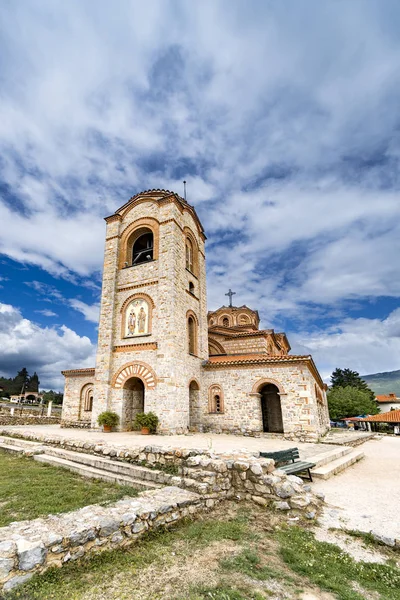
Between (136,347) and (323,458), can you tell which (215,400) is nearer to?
(136,347)

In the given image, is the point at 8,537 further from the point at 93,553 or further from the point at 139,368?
the point at 139,368

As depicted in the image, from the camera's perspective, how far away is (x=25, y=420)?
21.4m

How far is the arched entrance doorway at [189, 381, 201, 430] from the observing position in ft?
53.0

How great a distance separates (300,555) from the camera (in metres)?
3.72

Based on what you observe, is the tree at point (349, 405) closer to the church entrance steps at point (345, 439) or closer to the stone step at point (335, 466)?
the church entrance steps at point (345, 439)

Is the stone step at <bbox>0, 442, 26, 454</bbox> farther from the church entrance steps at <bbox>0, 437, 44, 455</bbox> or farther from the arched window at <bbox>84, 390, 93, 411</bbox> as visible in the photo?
the arched window at <bbox>84, 390, 93, 411</bbox>

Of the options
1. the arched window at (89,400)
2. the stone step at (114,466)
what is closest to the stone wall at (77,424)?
the arched window at (89,400)

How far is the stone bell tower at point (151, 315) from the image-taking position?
1448 centimetres

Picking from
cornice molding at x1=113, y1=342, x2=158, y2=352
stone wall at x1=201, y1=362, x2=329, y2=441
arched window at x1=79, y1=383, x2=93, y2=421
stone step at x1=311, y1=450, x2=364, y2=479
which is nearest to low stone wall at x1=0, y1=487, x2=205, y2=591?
stone step at x1=311, y1=450, x2=364, y2=479

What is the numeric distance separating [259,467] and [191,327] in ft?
40.3

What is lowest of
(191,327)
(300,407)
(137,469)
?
(137,469)

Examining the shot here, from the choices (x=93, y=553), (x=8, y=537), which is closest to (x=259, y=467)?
(x=93, y=553)

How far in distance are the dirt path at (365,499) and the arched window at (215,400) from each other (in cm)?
758

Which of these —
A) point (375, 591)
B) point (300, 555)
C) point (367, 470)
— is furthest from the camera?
point (367, 470)
